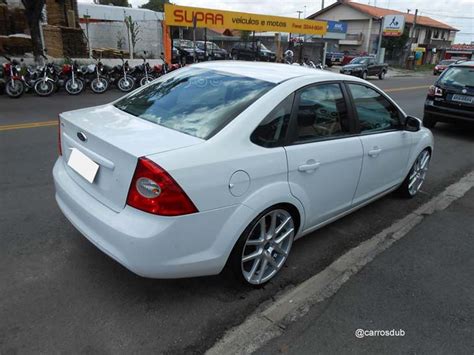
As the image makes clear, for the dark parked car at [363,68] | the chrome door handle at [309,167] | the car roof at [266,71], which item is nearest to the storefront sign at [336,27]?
the dark parked car at [363,68]

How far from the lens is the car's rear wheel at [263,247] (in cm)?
274

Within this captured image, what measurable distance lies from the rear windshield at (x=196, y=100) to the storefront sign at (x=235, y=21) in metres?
16.9

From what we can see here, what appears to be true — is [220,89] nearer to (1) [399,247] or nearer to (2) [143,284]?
(2) [143,284]

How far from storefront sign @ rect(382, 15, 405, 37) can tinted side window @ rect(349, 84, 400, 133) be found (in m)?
48.5

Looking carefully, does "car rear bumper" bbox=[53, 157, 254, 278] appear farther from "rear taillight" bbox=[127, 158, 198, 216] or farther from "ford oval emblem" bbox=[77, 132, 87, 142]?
"ford oval emblem" bbox=[77, 132, 87, 142]

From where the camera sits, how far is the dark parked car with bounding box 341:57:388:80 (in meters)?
26.1

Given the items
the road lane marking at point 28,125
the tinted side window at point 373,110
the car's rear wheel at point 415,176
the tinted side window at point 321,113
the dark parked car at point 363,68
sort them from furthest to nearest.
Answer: the dark parked car at point 363,68, the road lane marking at point 28,125, the car's rear wheel at point 415,176, the tinted side window at point 373,110, the tinted side window at point 321,113

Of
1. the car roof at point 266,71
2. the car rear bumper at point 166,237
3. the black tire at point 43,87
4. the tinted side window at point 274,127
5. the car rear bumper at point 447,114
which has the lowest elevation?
the black tire at point 43,87

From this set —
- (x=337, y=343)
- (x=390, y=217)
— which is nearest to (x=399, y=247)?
(x=390, y=217)

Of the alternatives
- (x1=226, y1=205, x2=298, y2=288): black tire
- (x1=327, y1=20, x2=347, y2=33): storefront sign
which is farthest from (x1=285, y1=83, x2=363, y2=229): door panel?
(x1=327, y1=20, x2=347, y2=33): storefront sign

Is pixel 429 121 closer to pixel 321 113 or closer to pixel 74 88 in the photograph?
pixel 321 113

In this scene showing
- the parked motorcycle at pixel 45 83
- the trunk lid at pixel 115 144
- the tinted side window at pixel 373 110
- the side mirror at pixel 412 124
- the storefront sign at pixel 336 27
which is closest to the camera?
the trunk lid at pixel 115 144

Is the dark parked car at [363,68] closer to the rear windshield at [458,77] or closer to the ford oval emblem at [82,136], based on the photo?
the rear windshield at [458,77]

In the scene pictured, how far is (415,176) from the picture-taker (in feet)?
16.1
